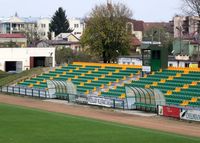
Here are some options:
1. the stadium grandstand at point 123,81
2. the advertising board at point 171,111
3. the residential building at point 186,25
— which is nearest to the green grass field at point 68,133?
the advertising board at point 171,111

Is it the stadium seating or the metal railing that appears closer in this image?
the stadium seating

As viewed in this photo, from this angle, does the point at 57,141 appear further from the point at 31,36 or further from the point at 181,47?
the point at 31,36

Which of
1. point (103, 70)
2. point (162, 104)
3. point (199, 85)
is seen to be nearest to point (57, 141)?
point (162, 104)

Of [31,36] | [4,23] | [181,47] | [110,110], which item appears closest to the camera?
[110,110]

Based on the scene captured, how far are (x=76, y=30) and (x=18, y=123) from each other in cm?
15396

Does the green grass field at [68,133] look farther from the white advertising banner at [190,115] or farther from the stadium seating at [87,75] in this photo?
the stadium seating at [87,75]

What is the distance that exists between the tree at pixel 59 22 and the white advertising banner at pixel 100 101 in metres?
123

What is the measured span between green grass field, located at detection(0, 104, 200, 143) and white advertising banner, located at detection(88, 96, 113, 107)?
10098 mm

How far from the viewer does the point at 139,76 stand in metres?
54.1

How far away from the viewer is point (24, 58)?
8888 centimetres

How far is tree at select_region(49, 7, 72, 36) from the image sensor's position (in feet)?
556

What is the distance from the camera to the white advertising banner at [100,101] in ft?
154

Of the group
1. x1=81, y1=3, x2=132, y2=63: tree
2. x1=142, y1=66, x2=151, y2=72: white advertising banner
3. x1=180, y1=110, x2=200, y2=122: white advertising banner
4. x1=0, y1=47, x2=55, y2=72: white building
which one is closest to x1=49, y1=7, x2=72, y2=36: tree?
x1=0, y1=47, x2=55, y2=72: white building

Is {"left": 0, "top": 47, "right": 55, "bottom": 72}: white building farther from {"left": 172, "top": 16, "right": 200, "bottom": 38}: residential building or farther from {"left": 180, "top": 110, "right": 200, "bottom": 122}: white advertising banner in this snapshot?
{"left": 180, "top": 110, "right": 200, "bottom": 122}: white advertising banner
